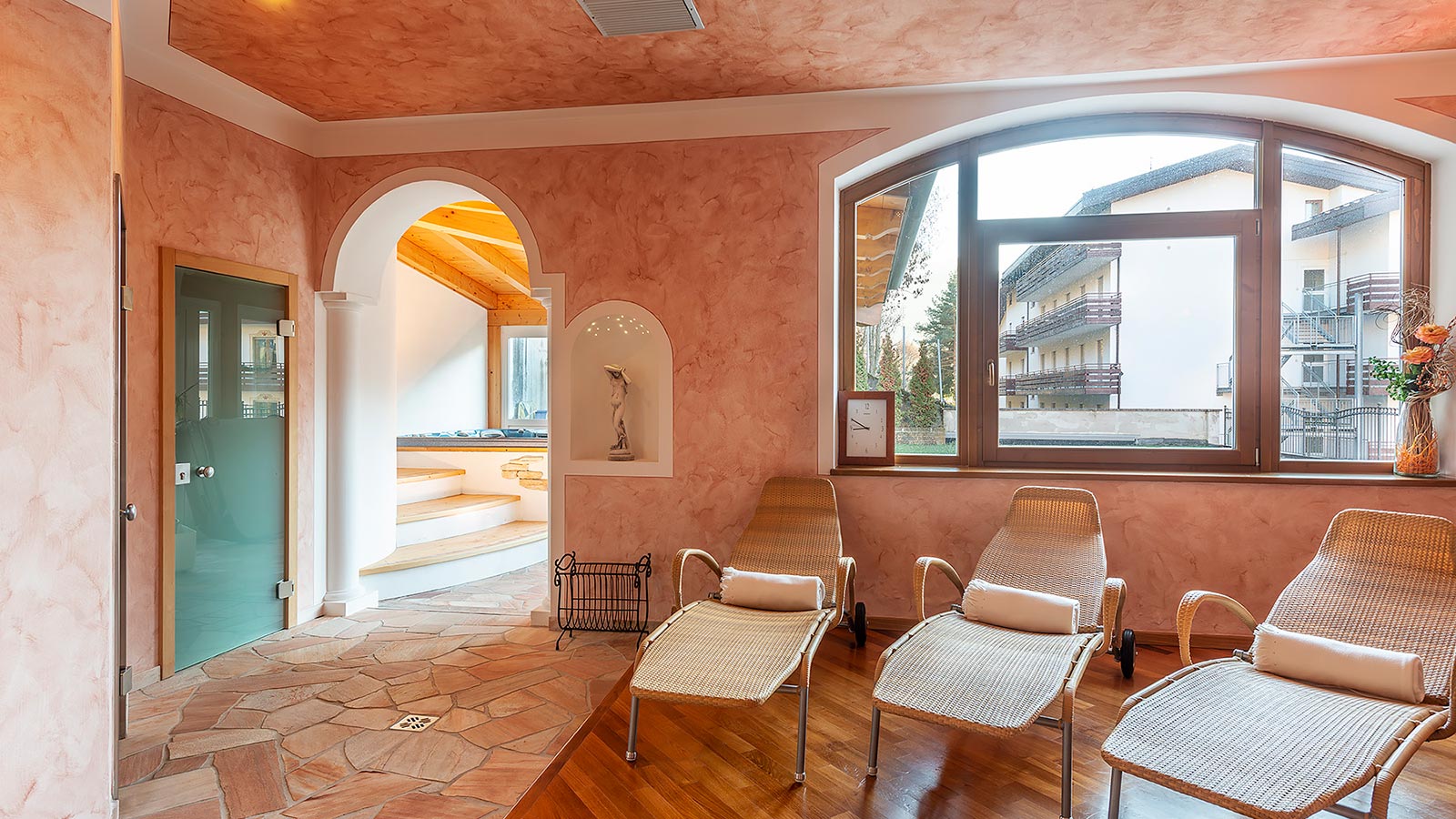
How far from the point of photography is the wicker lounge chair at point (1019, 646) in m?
2.51

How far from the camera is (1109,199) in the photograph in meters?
4.48

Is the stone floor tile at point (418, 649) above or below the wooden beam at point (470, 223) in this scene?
below

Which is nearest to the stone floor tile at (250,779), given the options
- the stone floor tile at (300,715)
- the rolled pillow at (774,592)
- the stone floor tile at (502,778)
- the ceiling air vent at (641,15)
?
the stone floor tile at (300,715)

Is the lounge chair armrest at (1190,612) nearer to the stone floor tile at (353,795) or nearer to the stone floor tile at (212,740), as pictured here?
the stone floor tile at (353,795)

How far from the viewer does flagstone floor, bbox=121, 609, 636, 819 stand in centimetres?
263

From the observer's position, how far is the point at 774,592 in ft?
11.7

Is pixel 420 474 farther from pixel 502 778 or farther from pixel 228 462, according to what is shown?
pixel 502 778

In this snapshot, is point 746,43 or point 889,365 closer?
point 746,43

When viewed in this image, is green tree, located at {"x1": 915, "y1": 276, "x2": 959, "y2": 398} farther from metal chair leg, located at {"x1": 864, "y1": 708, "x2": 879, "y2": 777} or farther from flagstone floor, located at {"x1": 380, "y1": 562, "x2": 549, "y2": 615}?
flagstone floor, located at {"x1": 380, "y1": 562, "x2": 549, "y2": 615}

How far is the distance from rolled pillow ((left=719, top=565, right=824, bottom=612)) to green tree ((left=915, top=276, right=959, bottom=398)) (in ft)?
5.53

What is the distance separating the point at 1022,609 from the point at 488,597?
A: 360 cm

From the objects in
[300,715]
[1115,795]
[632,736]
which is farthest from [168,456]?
[1115,795]

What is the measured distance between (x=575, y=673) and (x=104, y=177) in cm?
272

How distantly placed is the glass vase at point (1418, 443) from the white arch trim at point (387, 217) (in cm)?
481
